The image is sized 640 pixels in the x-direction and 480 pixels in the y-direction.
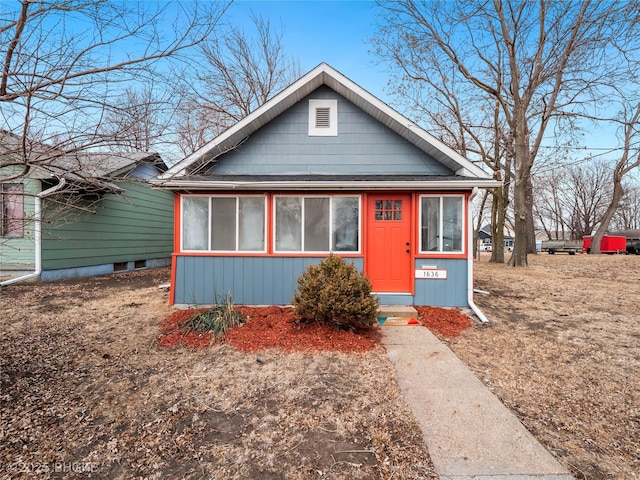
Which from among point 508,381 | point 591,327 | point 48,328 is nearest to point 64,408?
point 48,328

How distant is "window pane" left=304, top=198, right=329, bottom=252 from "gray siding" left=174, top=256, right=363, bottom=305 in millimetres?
327

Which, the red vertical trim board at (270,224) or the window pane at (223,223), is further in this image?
the window pane at (223,223)

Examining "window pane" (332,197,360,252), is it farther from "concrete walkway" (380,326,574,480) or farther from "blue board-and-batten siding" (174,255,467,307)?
"concrete walkway" (380,326,574,480)

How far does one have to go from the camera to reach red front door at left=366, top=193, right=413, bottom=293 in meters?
6.46

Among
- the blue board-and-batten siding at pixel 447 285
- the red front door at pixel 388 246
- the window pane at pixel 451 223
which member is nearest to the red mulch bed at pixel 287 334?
the blue board-and-batten siding at pixel 447 285

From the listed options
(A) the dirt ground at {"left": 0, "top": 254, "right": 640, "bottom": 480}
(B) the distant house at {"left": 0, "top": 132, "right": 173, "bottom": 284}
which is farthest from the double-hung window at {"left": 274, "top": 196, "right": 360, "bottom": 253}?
(B) the distant house at {"left": 0, "top": 132, "right": 173, "bottom": 284}

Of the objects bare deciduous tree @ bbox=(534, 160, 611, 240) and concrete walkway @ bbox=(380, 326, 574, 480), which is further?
bare deciduous tree @ bbox=(534, 160, 611, 240)

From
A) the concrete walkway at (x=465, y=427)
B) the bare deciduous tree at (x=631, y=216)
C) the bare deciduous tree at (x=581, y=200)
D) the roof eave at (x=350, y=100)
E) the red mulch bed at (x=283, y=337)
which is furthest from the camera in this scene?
the bare deciduous tree at (x=631, y=216)

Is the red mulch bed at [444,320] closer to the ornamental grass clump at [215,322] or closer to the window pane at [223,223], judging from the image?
the ornamental grass clump at [215,322]

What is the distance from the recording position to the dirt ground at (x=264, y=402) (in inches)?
87.7

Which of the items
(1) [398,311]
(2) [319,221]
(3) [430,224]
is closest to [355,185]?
(2) [319,221]

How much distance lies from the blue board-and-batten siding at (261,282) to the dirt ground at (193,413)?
166 centimetres

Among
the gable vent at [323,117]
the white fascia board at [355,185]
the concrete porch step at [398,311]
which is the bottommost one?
the concrete porch step at [398,311]

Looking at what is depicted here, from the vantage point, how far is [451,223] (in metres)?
6.33
